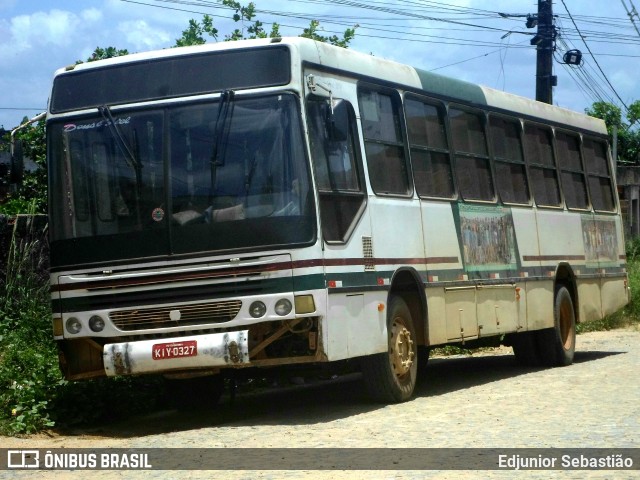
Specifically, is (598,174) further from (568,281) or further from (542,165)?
(542,165)

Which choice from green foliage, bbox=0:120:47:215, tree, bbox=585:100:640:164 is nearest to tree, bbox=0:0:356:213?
green foliage, bbox=0:120:47:215

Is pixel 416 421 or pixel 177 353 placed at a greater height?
pixel 177 353

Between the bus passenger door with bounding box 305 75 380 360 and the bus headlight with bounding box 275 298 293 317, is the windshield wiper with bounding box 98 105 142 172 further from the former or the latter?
the bus headlight with bounding box 275 298 293 317

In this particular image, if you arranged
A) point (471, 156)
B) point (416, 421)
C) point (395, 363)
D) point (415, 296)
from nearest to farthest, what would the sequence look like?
point (416, 421) < point (395, 363) < point (415, 296) < point (471, 156)

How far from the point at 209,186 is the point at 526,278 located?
6.20 m

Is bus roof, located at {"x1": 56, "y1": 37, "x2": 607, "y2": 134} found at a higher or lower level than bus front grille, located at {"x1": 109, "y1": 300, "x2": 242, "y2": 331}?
higher

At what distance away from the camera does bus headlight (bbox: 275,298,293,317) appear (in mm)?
10820

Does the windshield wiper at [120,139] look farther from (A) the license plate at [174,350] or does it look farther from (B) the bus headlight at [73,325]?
(A) the license plate at [174,350]

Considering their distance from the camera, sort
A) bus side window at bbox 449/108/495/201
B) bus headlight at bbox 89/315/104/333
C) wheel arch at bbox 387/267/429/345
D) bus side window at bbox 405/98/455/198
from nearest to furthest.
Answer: bus headlight at bbox 89/315/104/333
wheel arch at bbox 387/267/429/345
bus side window at bbox 405/98/455/198
bus side window at bbox 449/108/495/201

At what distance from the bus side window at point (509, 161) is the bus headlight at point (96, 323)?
606 cm

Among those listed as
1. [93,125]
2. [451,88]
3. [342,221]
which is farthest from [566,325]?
[93,125]

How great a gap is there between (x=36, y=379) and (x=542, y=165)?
781cm

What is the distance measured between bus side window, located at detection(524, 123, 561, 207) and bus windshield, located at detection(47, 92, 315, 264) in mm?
6515

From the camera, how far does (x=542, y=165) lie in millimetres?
17328
